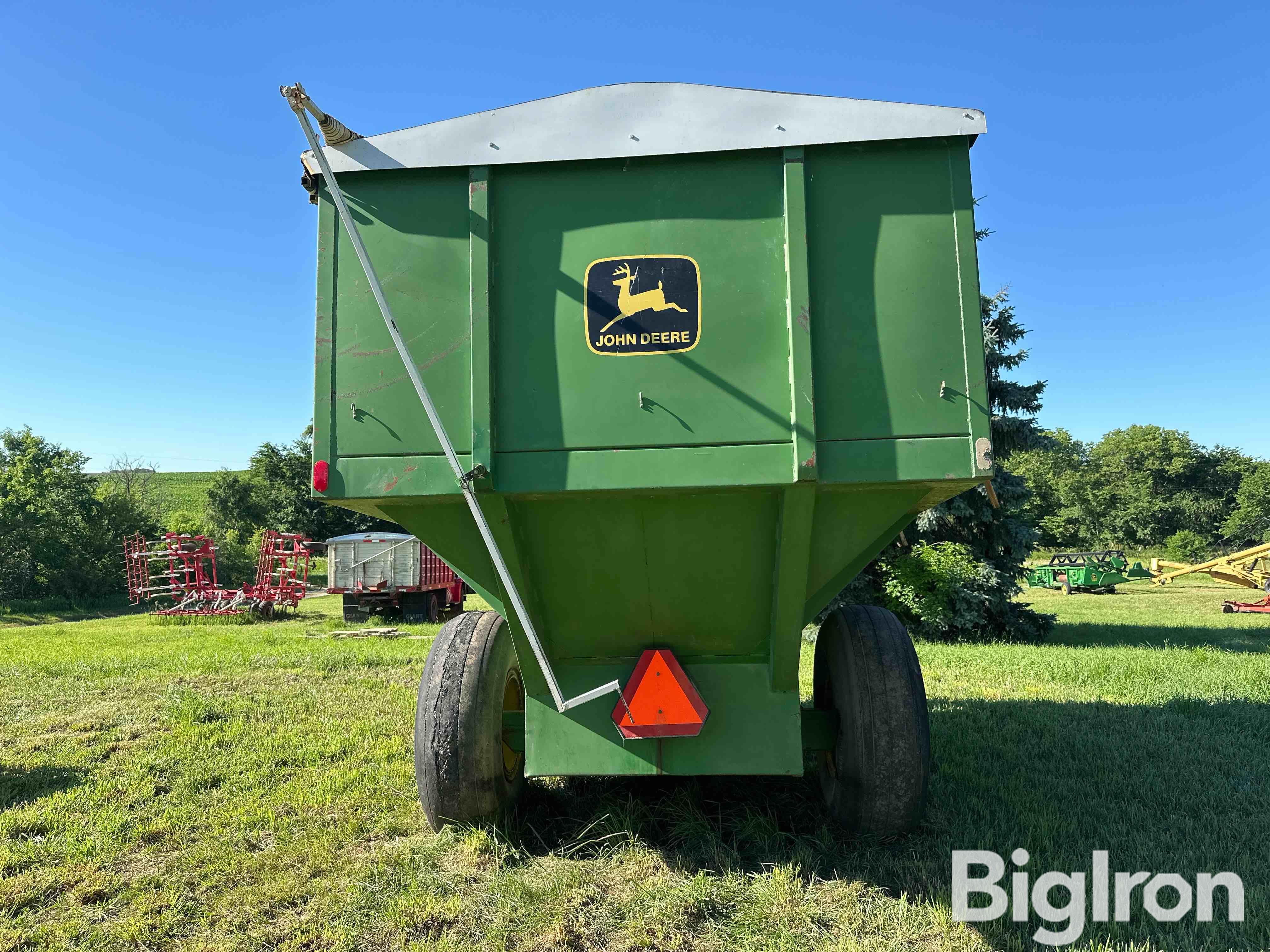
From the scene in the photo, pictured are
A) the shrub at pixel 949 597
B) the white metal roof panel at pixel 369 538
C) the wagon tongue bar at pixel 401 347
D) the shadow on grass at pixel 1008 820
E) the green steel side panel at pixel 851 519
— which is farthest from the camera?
the white metal roof panel at pixel 369 538

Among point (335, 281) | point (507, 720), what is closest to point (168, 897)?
point (507, 720)

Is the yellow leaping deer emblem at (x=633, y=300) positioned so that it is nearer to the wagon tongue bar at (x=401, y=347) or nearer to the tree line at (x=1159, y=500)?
the wagon tongue bar at (x=401, y=347)

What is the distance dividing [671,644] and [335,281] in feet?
7.22

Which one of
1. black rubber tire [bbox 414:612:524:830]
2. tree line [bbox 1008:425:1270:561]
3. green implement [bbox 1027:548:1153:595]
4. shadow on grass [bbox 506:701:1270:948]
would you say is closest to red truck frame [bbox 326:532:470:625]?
shadow on grass [bbox 506:701:1270:948]

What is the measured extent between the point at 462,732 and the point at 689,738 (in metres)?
1.07

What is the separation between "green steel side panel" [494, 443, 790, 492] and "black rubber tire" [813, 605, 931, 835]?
1.40 metres

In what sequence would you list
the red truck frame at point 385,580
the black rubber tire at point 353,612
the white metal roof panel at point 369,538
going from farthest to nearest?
the white metal roof panel at point 369,538
the red truck frame at point 385,580
the black rubber tire at point 353,612

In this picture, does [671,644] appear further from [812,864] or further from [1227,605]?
[1227,605]

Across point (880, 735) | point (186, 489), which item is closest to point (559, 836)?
point (880, 735)

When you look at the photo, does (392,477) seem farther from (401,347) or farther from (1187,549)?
(1187,549)

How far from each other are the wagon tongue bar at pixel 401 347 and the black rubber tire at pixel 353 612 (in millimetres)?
15251

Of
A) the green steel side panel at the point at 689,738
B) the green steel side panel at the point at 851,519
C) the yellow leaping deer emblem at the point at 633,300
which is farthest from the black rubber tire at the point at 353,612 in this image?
the yellow leaping deer emblem at the point at 633,300

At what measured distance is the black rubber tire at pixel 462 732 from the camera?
3605 mm

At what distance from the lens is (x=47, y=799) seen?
4.32m
